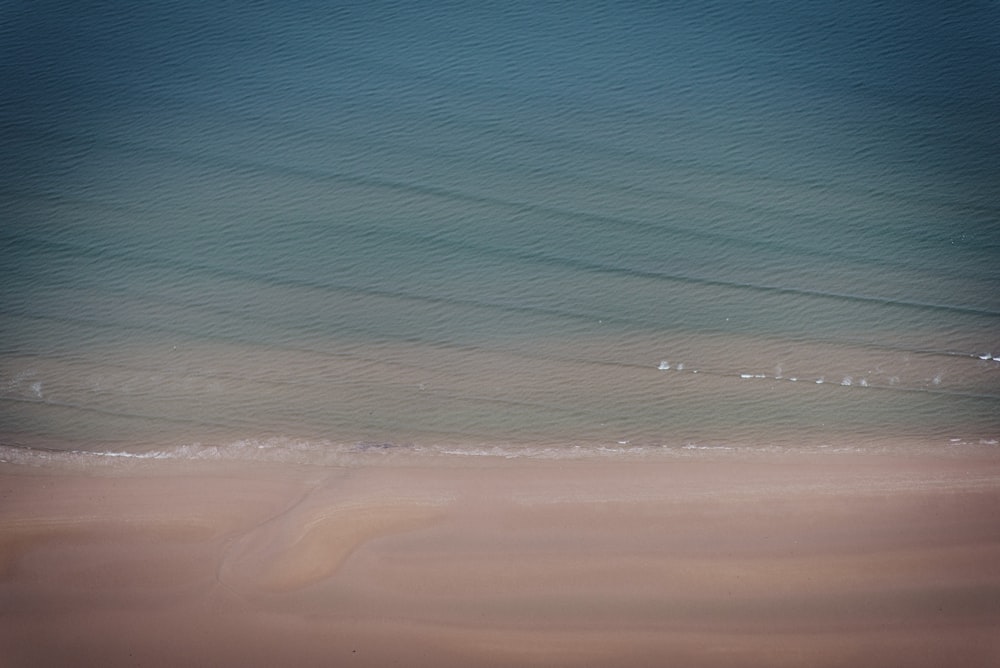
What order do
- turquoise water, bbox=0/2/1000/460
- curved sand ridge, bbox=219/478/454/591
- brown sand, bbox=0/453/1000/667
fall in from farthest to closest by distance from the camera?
turquoise water, bbox=0/2/1000/460 < curved sand ridge, bbox=219/478/454/591 < brown sand, bbox=0/453/1000/667

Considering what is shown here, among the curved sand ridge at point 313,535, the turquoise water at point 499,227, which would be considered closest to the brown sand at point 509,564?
the curved sand ridge at point 313,535

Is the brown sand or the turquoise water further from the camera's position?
the turquoise water

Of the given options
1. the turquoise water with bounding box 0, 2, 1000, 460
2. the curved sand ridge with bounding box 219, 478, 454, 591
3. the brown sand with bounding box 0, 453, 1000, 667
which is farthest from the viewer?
the turquoise water with bounding box 0, 2, 1000, 460

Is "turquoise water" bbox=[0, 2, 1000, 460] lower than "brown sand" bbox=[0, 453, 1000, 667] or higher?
higher

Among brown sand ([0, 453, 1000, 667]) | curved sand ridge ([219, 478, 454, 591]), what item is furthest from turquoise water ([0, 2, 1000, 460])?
curved sand ridge ([219, 478, 454, 591])

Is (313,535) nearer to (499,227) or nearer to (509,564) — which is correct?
(509,564)

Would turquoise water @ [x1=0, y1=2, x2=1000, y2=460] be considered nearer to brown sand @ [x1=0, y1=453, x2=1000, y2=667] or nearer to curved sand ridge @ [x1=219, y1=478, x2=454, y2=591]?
brown sand @ [x1=0, y1=453, x2=1000, y2=667]

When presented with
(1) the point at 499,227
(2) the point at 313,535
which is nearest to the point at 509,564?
(2) the point at 313,535
